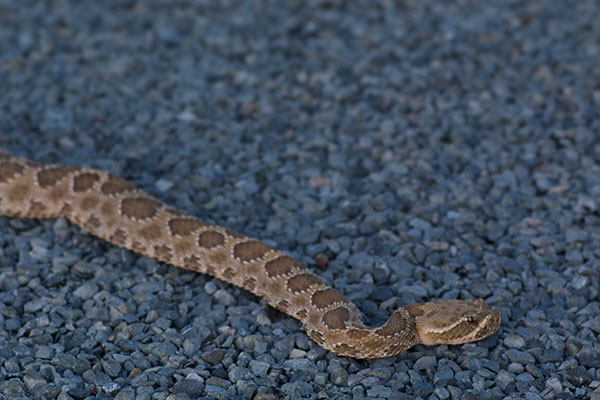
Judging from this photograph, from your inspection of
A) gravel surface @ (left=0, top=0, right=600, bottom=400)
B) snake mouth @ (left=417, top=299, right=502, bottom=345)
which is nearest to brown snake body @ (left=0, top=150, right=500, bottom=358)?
snake mouth @ (left=417, top=299, right=502, bottom=345)

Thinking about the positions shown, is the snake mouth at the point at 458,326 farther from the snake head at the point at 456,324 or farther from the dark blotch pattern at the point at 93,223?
the dark blotch pattern at the point at 93,223

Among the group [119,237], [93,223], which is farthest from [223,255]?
[93,223]

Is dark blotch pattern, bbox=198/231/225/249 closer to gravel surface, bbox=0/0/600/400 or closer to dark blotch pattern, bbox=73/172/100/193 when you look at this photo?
gravel surface, bbox=0/0/600/400

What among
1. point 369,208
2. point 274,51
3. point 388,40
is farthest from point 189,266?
point 388,40

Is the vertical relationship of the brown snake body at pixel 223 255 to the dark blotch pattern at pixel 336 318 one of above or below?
below

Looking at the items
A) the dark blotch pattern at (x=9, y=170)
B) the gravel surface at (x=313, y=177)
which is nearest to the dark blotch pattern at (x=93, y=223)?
the gravel surface at (x=313, y=177)

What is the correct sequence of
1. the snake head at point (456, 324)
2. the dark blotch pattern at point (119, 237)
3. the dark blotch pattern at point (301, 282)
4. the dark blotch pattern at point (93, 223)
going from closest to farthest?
the snake head at point (456, 324) → the dark blotch pattern at point (301, 282) → the dark blotch pattern at point (119, 237) → the dark blotch pattern at point (93, 223)

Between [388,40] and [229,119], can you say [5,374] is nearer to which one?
[229,119]
